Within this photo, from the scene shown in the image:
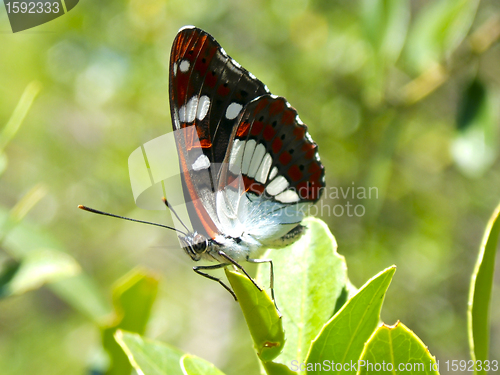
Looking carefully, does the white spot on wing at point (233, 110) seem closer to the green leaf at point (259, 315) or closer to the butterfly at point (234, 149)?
the butterfly at point (234, 149)

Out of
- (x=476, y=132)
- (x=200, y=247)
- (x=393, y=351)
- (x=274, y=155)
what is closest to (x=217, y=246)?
(x=200, y=247)

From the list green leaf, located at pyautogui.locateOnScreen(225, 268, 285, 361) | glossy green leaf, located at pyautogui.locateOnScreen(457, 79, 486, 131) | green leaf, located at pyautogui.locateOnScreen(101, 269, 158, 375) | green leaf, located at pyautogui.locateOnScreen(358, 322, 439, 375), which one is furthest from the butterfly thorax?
glossy green leaf, located at pyautogui.locateOnScreen(457, 79, 486, 131)

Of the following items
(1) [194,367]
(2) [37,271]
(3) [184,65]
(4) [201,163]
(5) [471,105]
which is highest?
(5) [471,105]

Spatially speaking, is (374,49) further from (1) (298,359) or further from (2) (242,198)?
(1) (298,359)

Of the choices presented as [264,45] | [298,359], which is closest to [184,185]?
[298,359]

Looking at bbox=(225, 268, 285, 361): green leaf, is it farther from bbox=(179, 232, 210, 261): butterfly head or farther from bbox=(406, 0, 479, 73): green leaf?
bbox=(406, 0, 479, 73): green leaf

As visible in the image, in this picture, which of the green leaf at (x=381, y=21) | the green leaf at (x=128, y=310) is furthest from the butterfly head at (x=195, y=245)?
the green leaf at (x=381, y=21)

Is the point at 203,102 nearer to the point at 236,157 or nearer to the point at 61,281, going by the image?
the point at 236,157
